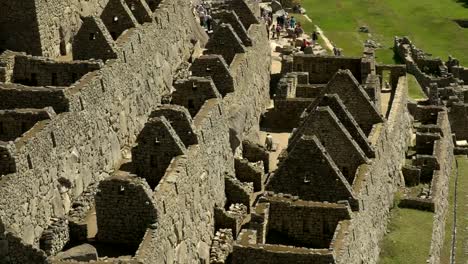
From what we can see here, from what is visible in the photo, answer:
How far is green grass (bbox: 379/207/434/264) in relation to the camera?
1491 inches

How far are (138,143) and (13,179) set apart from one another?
544 cm

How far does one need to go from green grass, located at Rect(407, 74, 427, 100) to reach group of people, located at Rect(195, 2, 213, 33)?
48.3 ft

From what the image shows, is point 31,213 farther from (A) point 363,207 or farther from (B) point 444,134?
(B) point 444,134

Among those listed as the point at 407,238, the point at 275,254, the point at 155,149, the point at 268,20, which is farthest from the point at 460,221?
the point at 268,20

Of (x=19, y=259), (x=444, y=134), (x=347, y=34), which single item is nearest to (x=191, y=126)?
(x=19, y=259)

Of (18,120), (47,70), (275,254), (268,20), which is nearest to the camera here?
(275,254)

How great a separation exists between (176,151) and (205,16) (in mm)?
29861

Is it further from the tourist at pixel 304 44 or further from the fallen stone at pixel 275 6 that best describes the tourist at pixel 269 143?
the fallen stone at pixel 275 6

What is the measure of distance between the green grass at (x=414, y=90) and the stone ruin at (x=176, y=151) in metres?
16.0

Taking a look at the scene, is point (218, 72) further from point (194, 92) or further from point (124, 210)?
point (124, 210)

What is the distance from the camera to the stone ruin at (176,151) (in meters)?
29.3

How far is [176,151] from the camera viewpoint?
106 ft

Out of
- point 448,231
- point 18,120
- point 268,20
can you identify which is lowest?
point 448,231

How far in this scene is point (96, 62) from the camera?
121 ft
